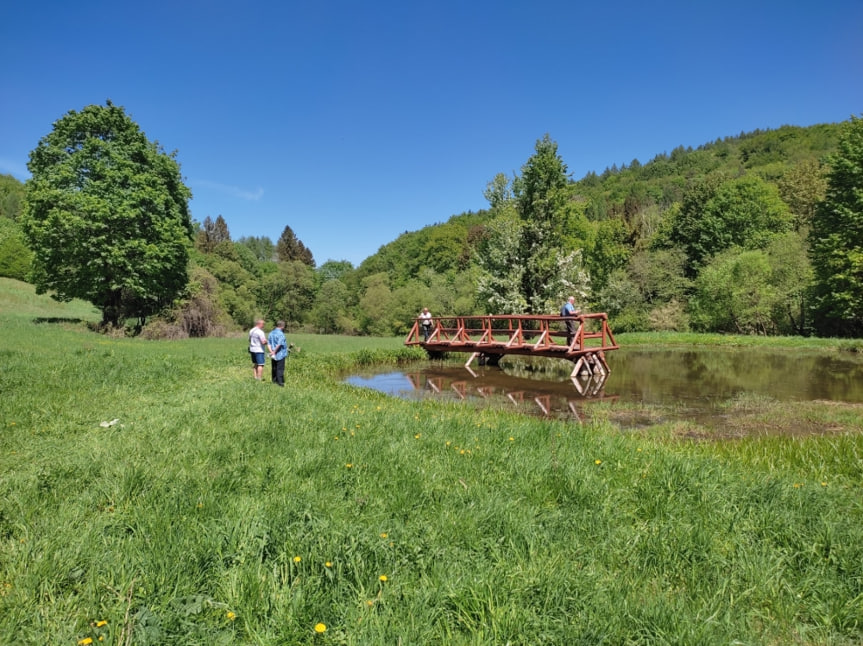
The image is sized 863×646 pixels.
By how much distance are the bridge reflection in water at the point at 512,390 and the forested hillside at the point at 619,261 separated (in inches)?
388

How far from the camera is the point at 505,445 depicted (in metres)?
6.06

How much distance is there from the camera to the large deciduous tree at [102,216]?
24.9 meters

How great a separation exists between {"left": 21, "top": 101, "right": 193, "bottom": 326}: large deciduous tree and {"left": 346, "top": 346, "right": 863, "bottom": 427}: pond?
17867 millimetres

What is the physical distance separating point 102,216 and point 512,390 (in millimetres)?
24901

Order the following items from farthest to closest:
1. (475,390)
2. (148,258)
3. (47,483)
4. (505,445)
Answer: (148,258), (475,390), (505,445), (47,483)

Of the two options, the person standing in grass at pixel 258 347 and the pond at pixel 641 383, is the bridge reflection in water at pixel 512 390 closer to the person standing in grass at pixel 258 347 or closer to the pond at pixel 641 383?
the pond at pixel 641 383

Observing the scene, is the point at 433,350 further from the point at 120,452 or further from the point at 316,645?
the point at 316,645

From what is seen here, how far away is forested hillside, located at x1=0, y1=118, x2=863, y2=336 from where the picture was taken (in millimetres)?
27609

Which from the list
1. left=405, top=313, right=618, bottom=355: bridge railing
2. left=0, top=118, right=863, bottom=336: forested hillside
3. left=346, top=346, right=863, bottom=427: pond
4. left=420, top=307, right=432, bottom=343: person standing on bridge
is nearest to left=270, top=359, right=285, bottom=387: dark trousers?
left=346, top=346, right=863, bottom=427: pond

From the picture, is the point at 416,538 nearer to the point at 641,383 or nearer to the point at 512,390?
the point at 512,390

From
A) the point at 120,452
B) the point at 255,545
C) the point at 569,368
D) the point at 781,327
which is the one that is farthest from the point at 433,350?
the point at 781,327

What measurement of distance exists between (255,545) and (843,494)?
18.5ft

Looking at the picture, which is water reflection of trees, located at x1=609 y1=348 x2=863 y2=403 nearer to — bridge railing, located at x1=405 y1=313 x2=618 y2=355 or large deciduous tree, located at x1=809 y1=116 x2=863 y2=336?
bridge railing, located at x1=405 y1=313 x2=618 y2=355

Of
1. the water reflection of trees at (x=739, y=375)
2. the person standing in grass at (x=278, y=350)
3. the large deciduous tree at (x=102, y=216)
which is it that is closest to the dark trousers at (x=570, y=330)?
the water reflection of trees at (x=739, y=375)
